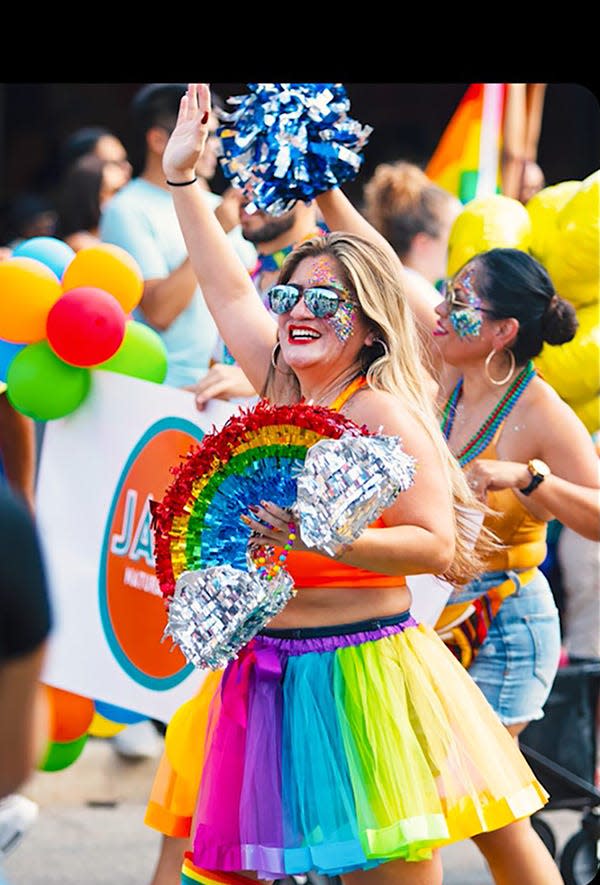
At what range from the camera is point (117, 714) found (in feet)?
15.0

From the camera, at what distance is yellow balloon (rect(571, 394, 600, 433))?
475cm

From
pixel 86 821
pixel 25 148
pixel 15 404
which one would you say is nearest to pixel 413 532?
pixel 15 404

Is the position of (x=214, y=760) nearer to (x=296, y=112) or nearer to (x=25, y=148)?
(x=296, y=112)

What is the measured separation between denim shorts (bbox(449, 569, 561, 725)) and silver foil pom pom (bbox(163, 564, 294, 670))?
1305mm

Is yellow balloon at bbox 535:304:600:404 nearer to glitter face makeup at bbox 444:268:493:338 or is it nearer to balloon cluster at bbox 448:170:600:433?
balloon cluster at bbox 448:170:600:433

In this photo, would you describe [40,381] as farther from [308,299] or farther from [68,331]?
[308,299]

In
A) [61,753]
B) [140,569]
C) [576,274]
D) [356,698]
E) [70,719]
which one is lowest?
[61,753]

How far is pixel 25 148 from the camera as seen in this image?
964cm

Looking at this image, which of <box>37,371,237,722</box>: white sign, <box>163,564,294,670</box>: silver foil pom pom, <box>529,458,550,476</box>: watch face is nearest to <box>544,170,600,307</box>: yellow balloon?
<box>529,458,550,476</box>: watch face

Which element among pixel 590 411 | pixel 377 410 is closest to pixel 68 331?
pixel 377 410

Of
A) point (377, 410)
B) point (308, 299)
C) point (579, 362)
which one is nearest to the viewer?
point (377, 410)

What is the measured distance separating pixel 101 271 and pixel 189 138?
0.90 m

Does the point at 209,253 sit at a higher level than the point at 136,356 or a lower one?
higher

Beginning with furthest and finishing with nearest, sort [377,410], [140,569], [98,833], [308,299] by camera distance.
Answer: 1. [98,833]
2. [140,569]
3. [308,299]
4. [377,410]
